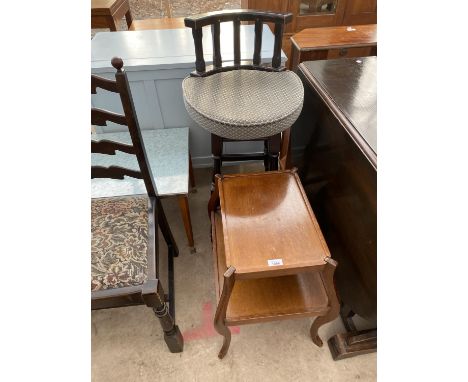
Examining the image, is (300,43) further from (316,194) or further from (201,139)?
(316,194)

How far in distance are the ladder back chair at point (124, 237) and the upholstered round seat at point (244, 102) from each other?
27 centimetres

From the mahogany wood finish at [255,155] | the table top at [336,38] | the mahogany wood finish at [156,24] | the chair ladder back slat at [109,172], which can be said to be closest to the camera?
the chair ladder back slat at [109,172]

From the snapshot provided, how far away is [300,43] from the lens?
93.4 inches

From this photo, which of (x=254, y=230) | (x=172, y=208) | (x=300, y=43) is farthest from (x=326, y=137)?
(x=300, y=43)

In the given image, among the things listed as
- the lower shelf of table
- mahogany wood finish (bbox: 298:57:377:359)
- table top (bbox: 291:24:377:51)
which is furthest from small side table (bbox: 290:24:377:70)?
the lower shelf of table

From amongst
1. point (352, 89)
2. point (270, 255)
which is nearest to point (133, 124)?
point (270, 255)

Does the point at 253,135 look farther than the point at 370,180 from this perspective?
Yes

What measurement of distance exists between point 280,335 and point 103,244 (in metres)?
0.92

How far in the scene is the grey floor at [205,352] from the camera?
129 centimetres

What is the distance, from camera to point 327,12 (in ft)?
9.74

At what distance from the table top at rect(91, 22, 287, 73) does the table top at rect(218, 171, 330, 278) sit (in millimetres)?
834

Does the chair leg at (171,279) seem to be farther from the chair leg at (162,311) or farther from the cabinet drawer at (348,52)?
the cabinet drawer at (348,52)

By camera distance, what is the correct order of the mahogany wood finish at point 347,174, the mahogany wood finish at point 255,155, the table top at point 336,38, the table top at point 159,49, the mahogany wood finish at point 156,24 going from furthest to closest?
the mahogany wood finish at point 156,24
the table top at point 336,38
the table top at point 159,49
the mahogany wood finish at point 255,155
the mahogany wood finish at point 347,174

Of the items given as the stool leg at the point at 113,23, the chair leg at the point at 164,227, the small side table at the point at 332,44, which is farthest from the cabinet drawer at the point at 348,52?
the chair leg at the point at 164,227
